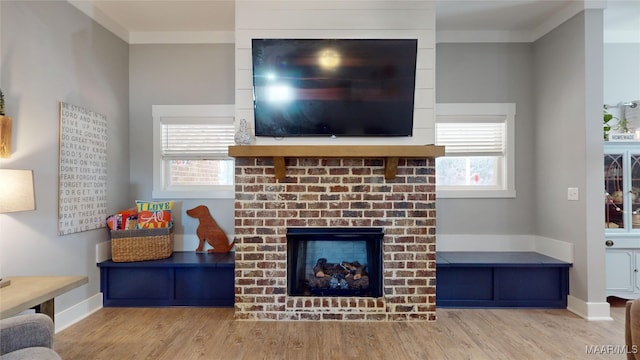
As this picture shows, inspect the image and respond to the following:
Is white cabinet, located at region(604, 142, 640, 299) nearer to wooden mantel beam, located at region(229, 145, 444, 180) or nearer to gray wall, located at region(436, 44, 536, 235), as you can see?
gray wall, located at region(436, 44, 536, 235)

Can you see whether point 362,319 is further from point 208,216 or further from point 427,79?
point 427,79

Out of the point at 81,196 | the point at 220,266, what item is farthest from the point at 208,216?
the point at 81,196

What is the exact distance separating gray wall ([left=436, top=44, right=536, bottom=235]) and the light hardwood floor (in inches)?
37.9

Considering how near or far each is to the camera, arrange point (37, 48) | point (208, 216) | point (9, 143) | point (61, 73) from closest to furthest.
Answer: point (9, 143) < point (37, 48) < point (61, 73) < point (208, 216)

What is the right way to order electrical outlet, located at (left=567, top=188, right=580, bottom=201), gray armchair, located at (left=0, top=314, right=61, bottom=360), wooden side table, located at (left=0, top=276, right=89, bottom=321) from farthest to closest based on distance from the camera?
electrical outlet, located at (left=567, top=188, right=580, bottom=201) < wooden side table, located at (left=0, top=276, right=89, bottom=321) < gray armchair, located at (left=0, top=314, right=61, bottom=360)

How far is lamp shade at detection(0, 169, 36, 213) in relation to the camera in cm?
193

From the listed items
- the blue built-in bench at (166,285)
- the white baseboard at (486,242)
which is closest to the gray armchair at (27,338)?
the blue built-in bench at (166,285)

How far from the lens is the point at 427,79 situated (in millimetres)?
2938

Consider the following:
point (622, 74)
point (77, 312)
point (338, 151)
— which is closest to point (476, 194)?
point (338, 151)

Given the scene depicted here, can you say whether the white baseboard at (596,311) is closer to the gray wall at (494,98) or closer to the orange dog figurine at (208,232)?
the gray wall at (494,98)

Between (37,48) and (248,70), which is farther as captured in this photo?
(248,70)

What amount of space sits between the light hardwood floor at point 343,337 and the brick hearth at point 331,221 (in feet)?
0.51

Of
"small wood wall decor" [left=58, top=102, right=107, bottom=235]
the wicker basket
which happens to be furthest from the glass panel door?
"small wood wall decor" [left=58, top=102, right=107, bottom=235]

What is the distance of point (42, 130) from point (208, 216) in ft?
5.29
